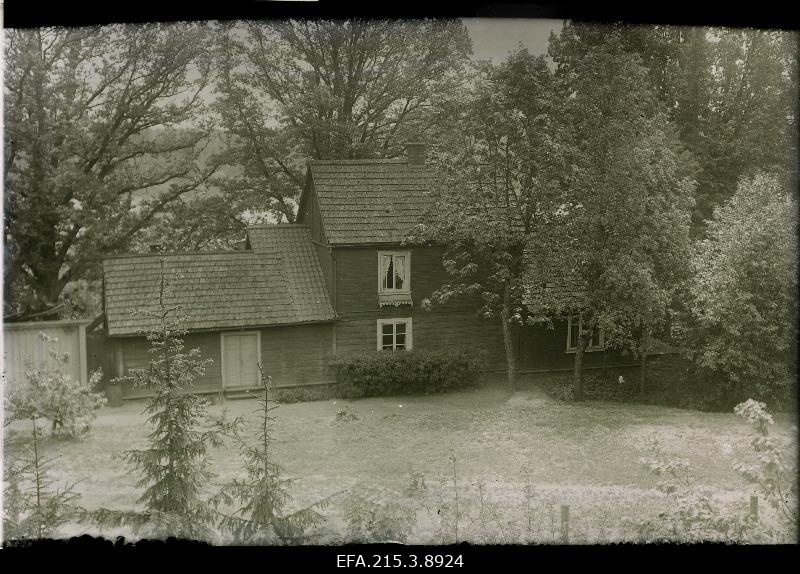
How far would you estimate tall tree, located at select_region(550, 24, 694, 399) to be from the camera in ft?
24.6

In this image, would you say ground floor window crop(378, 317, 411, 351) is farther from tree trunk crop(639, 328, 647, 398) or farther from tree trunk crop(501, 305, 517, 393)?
tree trunk crop(639, 328, 647, 398)

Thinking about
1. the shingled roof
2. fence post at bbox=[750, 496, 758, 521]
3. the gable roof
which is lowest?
fence post at bbox=[750, 496, 758, 521]

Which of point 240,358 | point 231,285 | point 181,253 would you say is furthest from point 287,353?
point 181,253

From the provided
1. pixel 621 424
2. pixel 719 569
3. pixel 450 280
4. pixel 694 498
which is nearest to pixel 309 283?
pixel 450 280

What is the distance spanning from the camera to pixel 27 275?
20.9 feet

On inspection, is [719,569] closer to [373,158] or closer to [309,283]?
[309,283]

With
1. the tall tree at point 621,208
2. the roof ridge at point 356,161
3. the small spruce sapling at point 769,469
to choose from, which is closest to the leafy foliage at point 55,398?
the roof ridge at point 356,161

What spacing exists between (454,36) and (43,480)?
619 centimetres

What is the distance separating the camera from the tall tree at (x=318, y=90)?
22.2 feet

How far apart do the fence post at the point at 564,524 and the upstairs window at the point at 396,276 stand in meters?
2.87

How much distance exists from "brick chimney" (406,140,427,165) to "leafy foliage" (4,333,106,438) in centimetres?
425

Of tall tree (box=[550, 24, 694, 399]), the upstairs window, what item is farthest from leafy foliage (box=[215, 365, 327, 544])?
tall tree (box=[550, 24, 694, 399])

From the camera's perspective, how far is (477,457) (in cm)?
687

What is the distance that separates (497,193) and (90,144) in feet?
15.7
